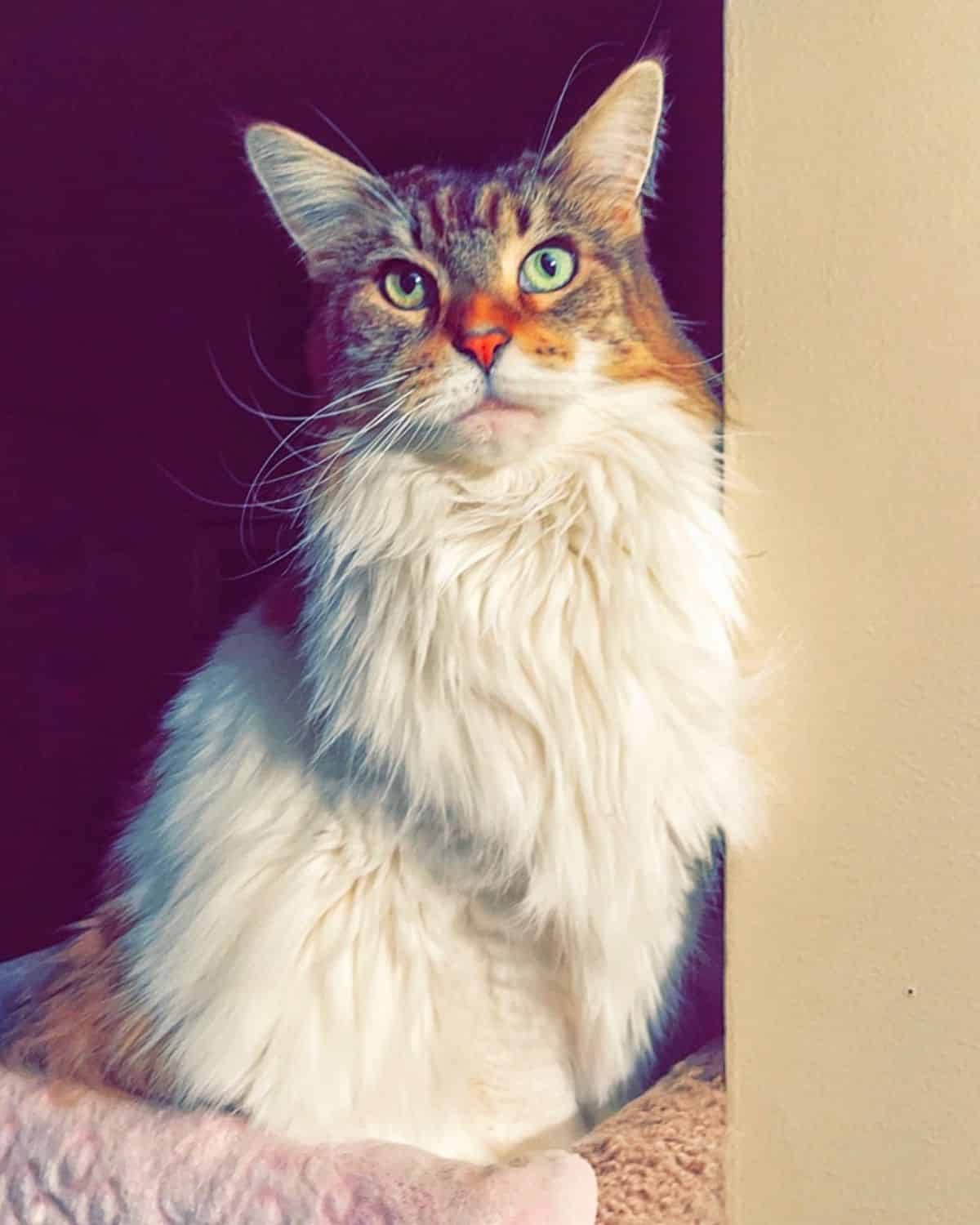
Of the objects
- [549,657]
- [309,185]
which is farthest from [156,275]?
[549,657]

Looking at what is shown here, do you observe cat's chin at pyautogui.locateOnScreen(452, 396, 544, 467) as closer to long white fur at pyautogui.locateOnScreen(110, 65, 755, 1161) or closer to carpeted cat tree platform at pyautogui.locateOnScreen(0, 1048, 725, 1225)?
long white fur at pyautogui.locateOnScreen(110, 65, 755, 1161)

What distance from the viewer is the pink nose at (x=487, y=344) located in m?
0.81

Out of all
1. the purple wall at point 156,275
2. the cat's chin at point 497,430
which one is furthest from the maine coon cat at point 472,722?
the purple wall at point 156,275

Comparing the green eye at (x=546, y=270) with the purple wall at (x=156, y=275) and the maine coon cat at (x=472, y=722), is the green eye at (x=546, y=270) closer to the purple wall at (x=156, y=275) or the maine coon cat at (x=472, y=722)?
the maine coon cat at (x=472, y=722)

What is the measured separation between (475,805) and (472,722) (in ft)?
0.21

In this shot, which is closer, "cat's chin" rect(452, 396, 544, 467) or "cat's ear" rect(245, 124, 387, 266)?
"cat's chin" rect(452, 396, 544, 467)

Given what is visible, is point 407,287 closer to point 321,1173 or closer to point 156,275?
point 321,1173

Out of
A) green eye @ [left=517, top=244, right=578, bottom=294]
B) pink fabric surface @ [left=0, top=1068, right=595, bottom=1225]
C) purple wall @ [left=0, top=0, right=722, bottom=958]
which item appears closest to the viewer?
pink fabric surface @ [left=0, top=1068, right=595, bottom=1225]

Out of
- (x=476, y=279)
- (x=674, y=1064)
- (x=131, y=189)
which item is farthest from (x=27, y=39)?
(x=674, y=1064)

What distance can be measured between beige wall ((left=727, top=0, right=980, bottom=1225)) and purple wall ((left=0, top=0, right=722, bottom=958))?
17cm

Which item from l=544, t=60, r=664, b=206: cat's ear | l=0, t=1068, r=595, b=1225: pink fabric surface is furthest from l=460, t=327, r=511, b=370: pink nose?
l=0, t=1068, r=595, b=1225: pink fabric surface

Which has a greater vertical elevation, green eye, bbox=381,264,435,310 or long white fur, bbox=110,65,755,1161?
green eye, bbox=381,264,435,310

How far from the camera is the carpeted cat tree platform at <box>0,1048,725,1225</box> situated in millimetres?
740

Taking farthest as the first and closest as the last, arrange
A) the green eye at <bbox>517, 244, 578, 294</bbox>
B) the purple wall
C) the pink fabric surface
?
the purple wall → the green eye at <bbox>517, 244, 578, 294</bbox> → the pink fabric surface
